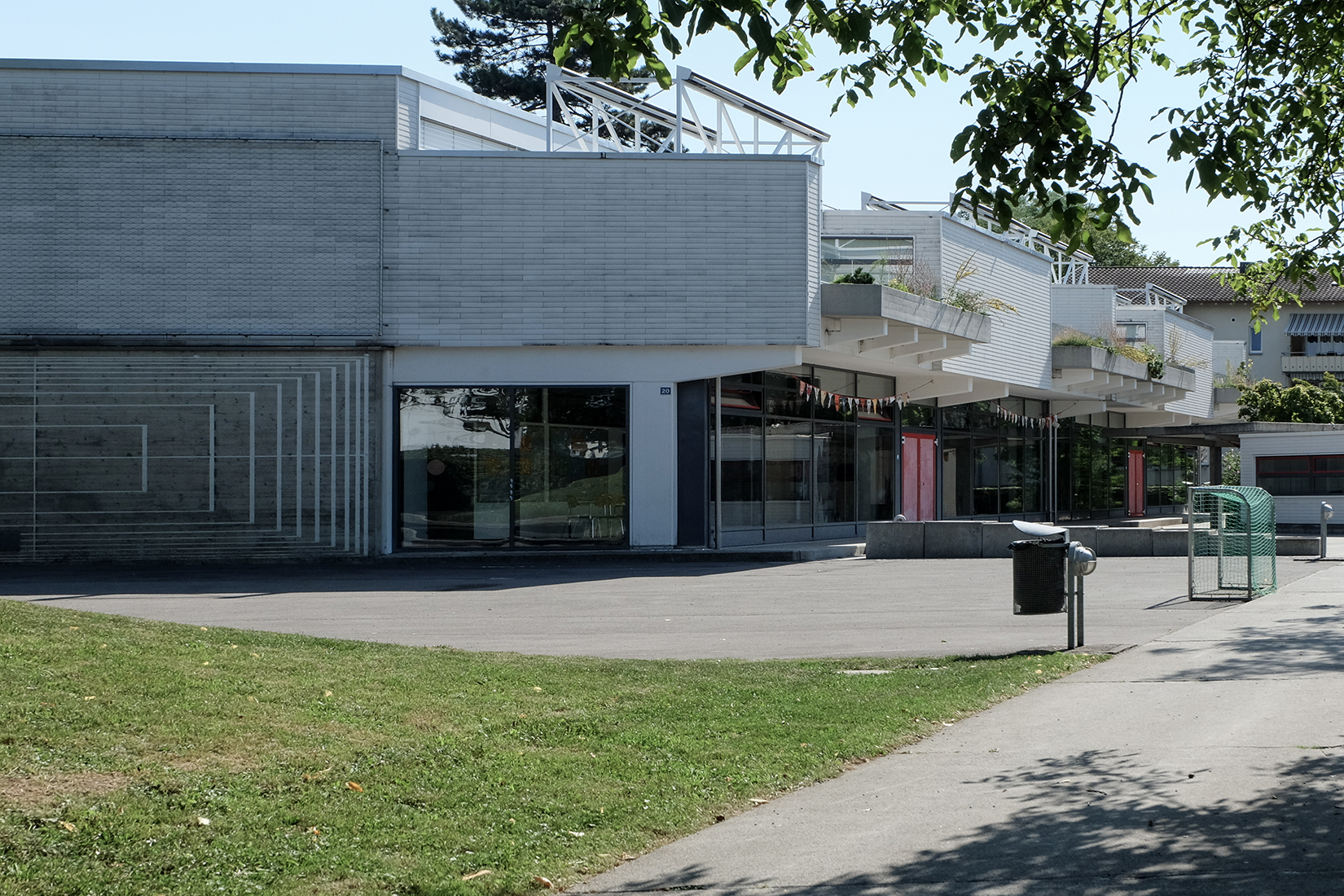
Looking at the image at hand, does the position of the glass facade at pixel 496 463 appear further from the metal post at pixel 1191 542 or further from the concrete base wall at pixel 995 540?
the metal post at pixel 1191 542

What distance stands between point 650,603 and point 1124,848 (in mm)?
11094

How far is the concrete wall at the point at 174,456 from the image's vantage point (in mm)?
22828

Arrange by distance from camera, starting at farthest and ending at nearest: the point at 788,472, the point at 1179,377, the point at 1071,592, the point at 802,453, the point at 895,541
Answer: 1. the point at 1179,377
2. the point at 802,453
3. the point at 788,472
4. the point at 895,541
5. the point at 1071,592

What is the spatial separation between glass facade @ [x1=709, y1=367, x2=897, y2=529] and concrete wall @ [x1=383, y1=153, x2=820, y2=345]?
227cm

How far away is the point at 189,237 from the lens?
2306 cm

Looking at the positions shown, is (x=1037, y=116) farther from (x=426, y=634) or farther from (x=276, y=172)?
(x=276, y=172)

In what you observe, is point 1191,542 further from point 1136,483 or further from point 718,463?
point 1136,483

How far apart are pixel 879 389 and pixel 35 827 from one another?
27128 mm

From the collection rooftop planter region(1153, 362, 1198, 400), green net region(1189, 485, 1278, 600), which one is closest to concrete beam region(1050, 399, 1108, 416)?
rooftop planter region(1153, 362, 1198, 400)

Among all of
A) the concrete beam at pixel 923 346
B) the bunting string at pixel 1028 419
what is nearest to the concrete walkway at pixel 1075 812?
the concrete beam at pixel 923 346

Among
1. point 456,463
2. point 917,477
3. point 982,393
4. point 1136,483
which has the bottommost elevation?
point 1136,483

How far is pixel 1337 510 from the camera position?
117 feet

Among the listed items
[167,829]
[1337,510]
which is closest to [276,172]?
[167,829]

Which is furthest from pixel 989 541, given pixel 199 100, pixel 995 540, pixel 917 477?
pixel 199 100
